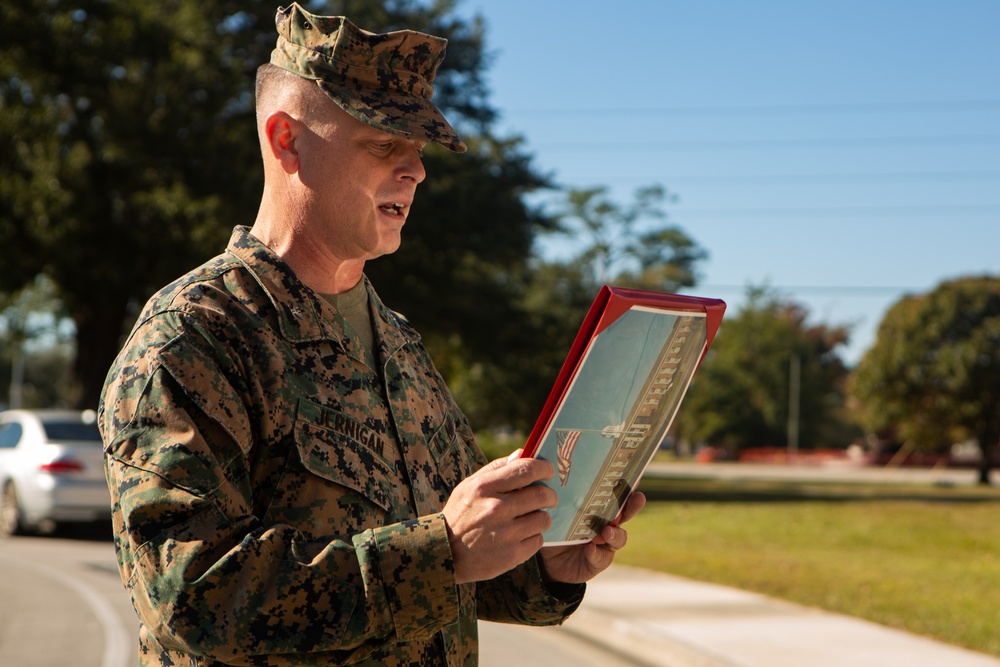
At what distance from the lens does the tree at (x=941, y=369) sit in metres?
38.6

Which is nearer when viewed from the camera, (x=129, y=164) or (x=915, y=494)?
(x=129, y=164)

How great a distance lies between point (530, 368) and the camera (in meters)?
31.0

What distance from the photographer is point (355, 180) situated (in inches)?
72.4

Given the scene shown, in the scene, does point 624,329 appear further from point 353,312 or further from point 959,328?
point 959,328

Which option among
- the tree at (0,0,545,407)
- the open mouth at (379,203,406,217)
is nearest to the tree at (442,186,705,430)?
the tree at (0,0,545,407)

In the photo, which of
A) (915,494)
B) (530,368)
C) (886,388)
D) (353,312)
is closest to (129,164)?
(530,368)

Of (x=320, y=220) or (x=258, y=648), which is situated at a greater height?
(x=320, y=220)

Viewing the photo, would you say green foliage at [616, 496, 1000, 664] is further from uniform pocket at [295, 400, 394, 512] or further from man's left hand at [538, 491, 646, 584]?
uniform pocket at [295, 400, 394, 512]

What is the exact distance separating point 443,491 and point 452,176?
2177 cm

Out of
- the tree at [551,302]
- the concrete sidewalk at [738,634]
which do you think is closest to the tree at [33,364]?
the tree at [551,302]

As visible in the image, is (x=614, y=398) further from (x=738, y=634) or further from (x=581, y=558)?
(x=738, y=634)

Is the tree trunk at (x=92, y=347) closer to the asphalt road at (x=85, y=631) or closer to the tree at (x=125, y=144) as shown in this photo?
the tree at (x=125, y=144)

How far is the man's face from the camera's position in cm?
182

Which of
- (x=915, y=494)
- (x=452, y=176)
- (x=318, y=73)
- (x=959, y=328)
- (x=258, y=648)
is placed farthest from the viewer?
(x=959, y=328)
